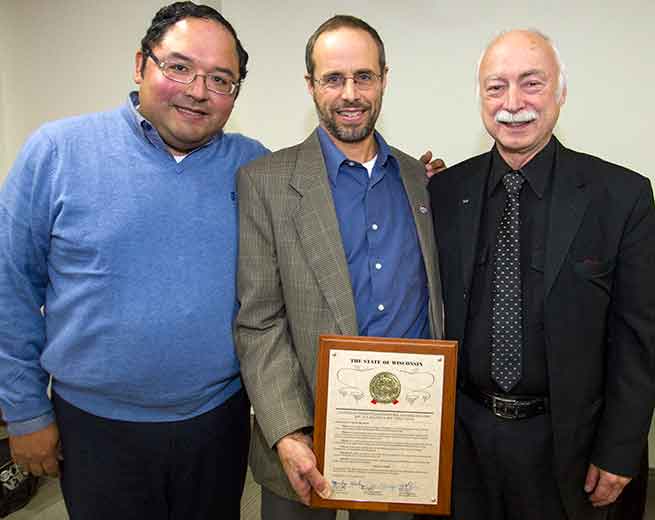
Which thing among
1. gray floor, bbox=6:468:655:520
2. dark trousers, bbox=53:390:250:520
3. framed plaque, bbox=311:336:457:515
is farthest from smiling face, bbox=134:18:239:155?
gray floor, bbox=6:468:655:520

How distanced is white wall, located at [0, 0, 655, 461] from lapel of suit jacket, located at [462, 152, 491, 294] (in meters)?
1.42

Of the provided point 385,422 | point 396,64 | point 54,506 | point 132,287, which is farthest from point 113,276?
point 396,64

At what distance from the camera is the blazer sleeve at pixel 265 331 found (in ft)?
5.16

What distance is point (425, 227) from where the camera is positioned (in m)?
1.73

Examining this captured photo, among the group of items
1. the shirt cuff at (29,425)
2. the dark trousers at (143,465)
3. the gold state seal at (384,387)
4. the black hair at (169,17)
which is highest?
the black hair at (169,17)

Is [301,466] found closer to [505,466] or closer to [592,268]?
[505,466]

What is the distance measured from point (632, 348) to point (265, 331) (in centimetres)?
107

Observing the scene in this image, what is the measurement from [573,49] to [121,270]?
261 centimetres

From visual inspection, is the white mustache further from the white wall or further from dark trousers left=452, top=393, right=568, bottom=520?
→ the white wall

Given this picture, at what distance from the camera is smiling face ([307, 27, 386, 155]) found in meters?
1.69

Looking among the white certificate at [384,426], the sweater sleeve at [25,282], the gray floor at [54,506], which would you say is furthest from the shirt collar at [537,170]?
the gray floor at [54,506]

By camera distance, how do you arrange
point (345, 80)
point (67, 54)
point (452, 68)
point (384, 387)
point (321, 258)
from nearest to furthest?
point (384, 387), point (321, 258), point (345, 80), point (452, 68), point (67, 54)

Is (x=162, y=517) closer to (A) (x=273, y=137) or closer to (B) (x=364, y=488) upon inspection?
(B) (x=364, y=488)

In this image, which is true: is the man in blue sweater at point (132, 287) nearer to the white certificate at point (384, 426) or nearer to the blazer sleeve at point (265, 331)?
the blazer sleeve at point (265, 331)
